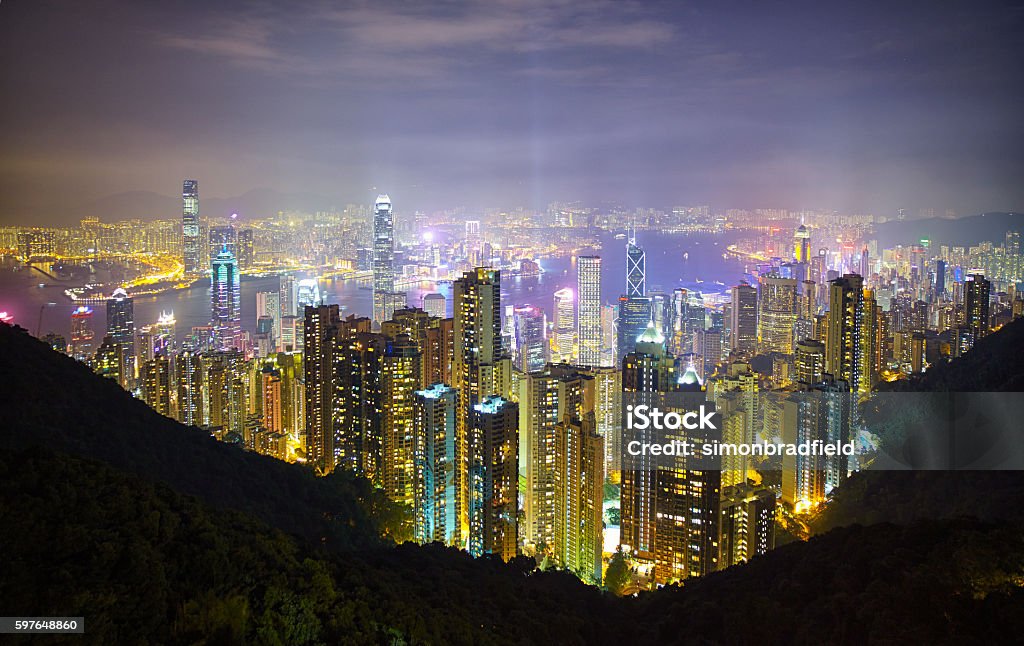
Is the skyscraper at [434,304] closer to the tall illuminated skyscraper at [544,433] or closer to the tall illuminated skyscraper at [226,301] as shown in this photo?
the tall illuminated skyscraper at [544,433]

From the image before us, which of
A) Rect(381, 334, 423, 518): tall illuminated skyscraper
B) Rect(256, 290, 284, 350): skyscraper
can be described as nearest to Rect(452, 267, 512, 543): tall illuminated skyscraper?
Rect(381, 334, 423, 518): tall illuminated skyscraper

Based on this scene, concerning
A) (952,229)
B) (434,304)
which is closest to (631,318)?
(434,304)

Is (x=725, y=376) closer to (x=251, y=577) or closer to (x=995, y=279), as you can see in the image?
(x=995, y=279)

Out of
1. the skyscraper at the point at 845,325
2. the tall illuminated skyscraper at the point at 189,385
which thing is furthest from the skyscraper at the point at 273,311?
the skyscraper at the point at 845,325

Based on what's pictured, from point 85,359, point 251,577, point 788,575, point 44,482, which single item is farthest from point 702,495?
point 85,359

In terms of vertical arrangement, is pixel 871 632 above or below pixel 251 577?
below

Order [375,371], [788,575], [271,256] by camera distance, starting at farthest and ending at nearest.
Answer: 1. [271,256]
2. [375,371]
3. [788,575]

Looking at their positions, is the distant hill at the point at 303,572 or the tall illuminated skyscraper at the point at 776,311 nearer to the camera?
the distant hill at the point at 303,572
